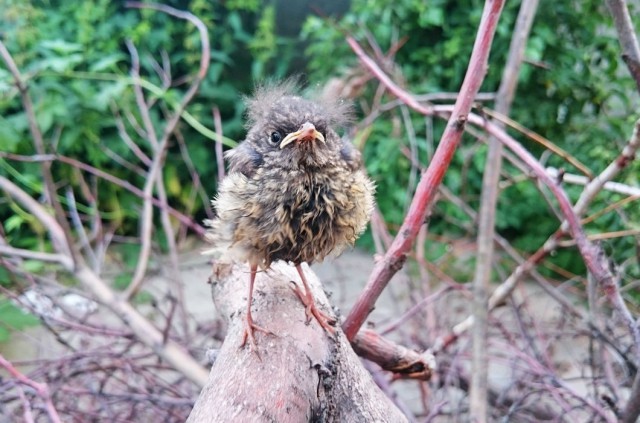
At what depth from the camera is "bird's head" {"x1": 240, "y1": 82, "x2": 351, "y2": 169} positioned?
108 cm

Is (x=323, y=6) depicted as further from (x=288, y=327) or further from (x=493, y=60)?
(x=288, y=327)

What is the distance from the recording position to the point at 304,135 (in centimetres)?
104

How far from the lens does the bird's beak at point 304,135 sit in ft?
3.43

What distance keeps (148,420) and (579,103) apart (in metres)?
2.86

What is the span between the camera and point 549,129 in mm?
3508

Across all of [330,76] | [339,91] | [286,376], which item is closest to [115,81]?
[330,76]

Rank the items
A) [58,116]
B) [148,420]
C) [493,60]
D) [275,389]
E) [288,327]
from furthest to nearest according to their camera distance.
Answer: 1. [58,116]
2. [493,60]
3. [148,420]
4. [288,327]
5. [275,389]

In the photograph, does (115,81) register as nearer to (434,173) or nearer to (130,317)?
(130,317)

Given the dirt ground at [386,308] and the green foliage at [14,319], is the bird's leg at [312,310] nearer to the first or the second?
the dirt ground at [386,308]

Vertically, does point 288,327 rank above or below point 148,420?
above

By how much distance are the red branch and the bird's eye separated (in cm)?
28

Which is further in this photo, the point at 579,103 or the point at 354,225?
the point at 579,103

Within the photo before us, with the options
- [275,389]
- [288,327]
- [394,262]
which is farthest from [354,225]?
[275,389]

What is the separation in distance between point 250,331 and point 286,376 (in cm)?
13
